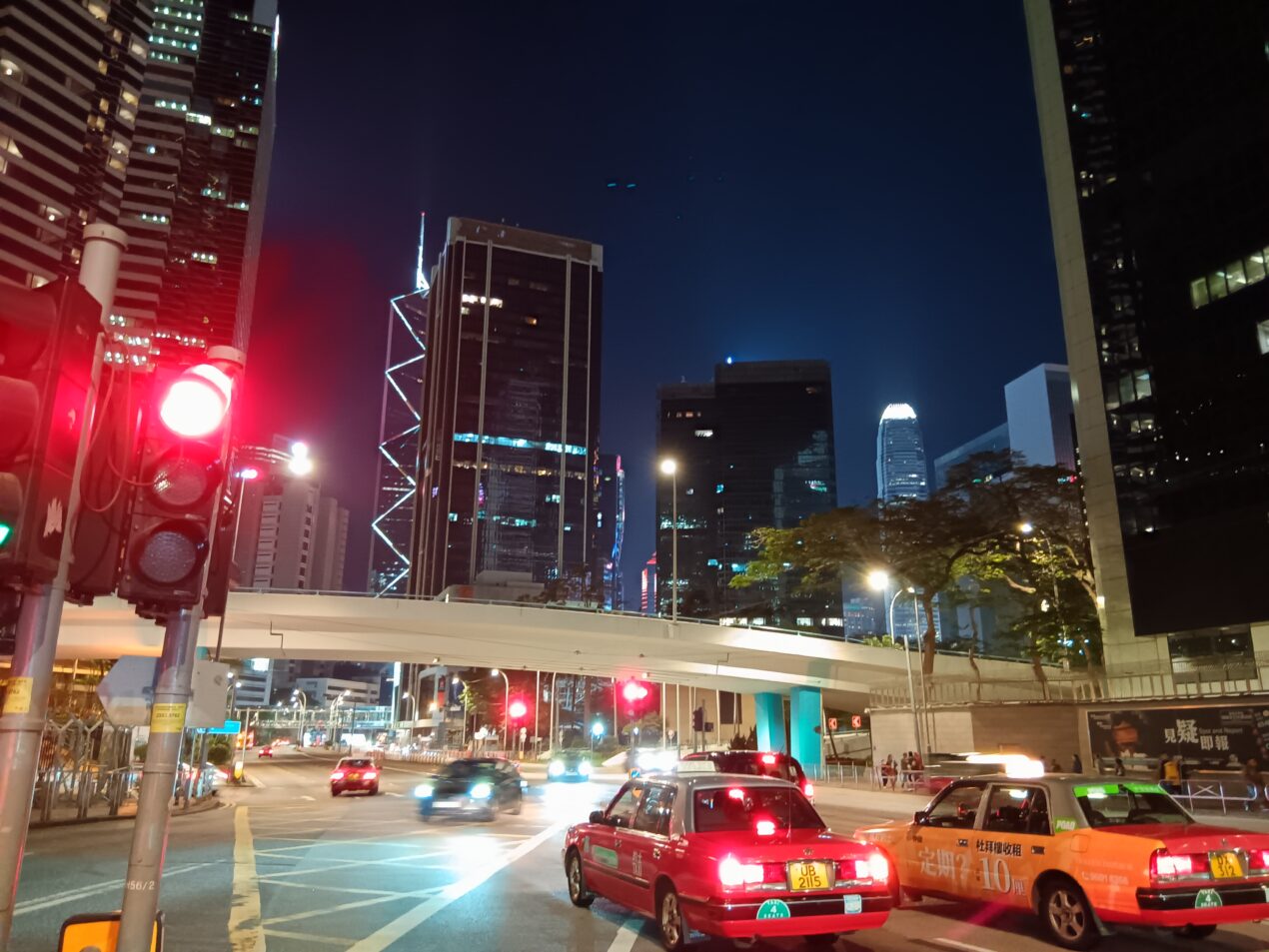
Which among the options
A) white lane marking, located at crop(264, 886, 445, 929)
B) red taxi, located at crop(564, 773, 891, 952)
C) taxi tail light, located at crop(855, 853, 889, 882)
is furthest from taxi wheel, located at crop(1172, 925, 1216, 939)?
white lane marking, located at crop(264, 886, 445, 929)

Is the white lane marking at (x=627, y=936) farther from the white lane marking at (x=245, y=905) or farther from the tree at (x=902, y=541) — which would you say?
the tree at (x=902, y=541)

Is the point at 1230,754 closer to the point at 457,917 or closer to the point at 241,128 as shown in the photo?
the point at 457,917

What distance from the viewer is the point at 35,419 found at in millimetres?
3861

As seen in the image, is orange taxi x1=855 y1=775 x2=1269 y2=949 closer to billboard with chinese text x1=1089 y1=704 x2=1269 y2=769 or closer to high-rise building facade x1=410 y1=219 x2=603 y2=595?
billboard with chinese text x1=1089 y1=704 x2=1269 y2=769

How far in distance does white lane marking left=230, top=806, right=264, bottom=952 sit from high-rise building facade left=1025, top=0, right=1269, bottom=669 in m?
38.6

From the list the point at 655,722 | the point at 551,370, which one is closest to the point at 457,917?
the point at 655,722

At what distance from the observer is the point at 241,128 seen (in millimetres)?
158500

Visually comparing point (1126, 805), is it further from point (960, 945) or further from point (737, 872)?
point (737, 872)

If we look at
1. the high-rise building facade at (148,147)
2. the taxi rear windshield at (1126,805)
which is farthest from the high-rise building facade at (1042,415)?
the taxi rear windshield at (1126,805)

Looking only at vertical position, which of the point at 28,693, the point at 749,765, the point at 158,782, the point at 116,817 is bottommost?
the point at 116,817

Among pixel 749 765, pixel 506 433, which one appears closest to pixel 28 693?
pixel 749 765

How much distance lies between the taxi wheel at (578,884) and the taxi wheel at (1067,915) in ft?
15.7

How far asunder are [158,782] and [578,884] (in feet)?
23.7

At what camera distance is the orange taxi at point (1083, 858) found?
7820mm
